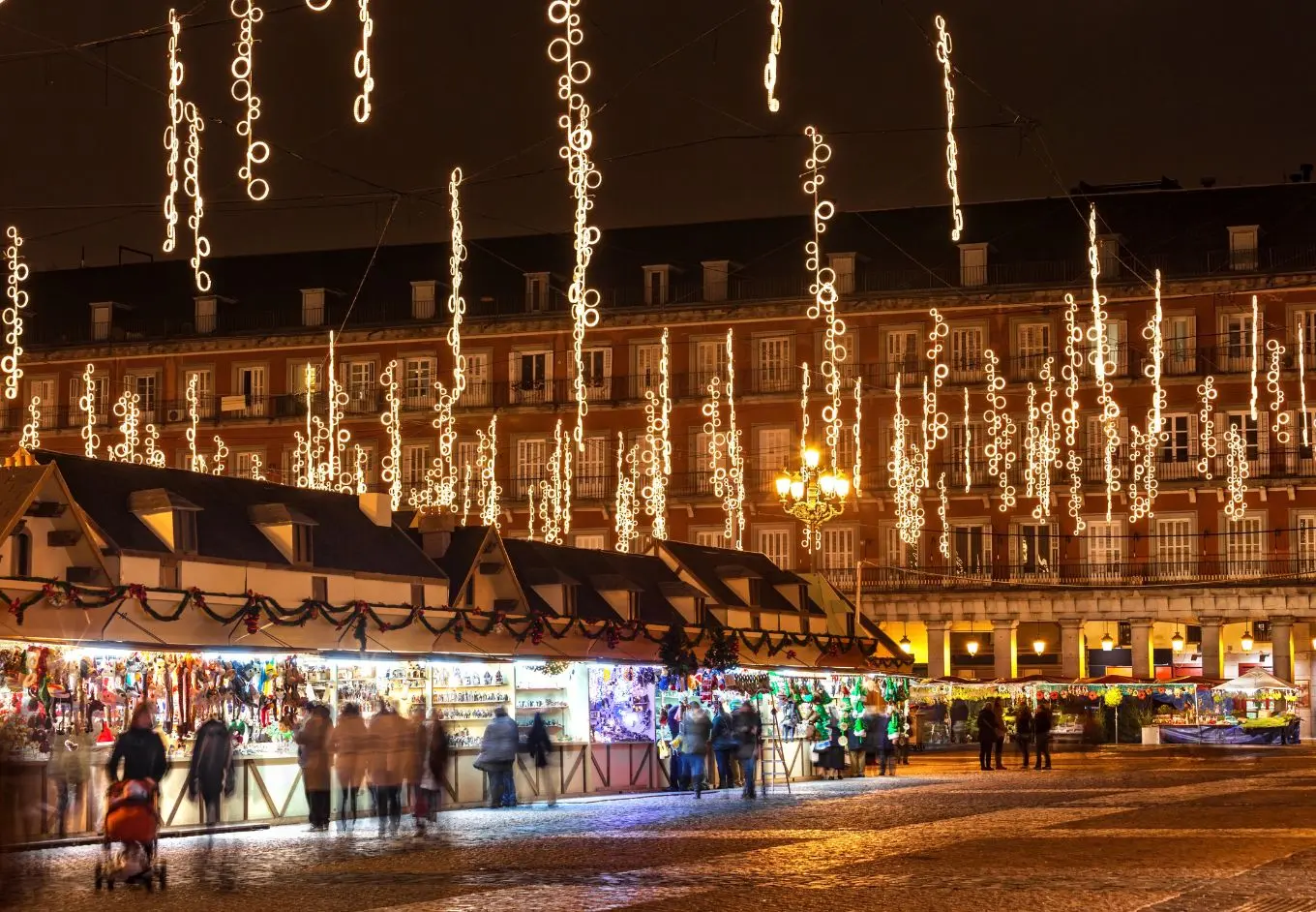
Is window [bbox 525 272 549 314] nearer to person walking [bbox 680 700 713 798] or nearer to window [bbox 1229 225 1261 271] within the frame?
window [bbox 1229 225 1261 271]

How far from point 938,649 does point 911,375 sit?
8738 mm

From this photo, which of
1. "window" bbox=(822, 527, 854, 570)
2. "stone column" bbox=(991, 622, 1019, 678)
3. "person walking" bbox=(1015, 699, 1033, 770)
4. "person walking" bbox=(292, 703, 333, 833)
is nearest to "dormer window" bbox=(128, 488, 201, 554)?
"person walking" bbox=(292, 703, 333, 833)

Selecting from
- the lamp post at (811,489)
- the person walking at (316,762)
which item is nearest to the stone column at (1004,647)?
the lamp post at (811,489)

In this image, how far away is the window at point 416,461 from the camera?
6512 centimetres

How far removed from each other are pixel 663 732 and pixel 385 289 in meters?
40.5

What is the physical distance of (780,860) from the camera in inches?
640

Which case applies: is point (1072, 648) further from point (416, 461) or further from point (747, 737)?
point (747, 737)

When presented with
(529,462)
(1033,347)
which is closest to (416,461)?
(529,462)

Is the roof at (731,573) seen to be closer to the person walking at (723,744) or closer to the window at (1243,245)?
the person walking at (723,744)

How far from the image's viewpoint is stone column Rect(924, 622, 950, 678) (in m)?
62.9

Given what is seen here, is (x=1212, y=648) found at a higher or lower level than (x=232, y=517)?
lower

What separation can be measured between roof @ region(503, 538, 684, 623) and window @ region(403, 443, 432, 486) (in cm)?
3333

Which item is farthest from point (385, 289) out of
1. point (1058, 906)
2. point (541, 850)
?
point (1058, 906)

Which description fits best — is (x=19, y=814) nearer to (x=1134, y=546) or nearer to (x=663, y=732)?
(x=663, y=732)
